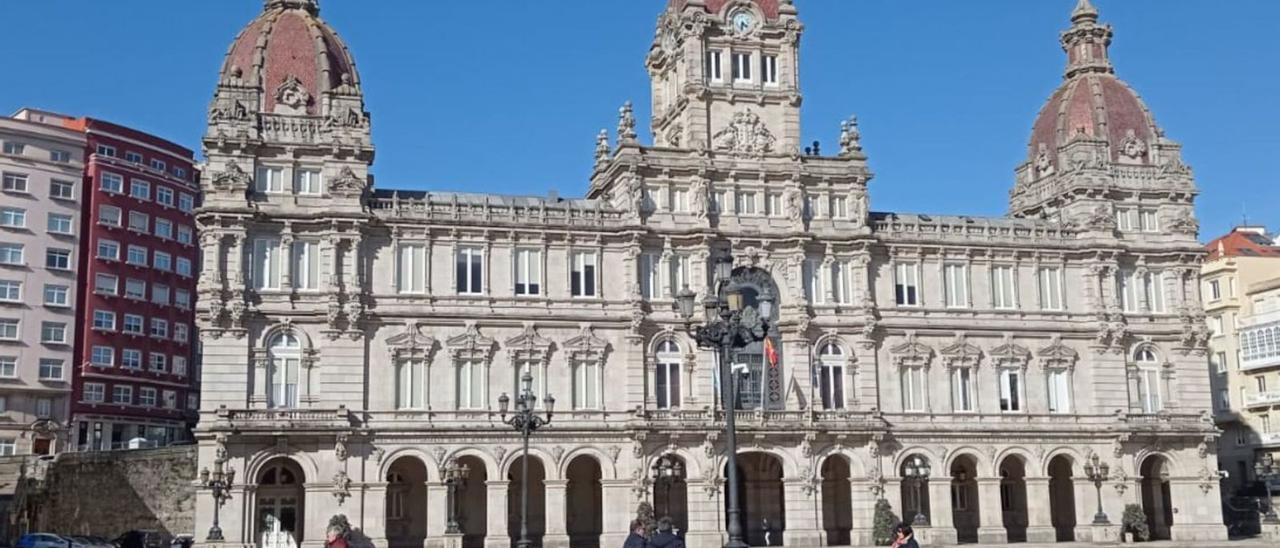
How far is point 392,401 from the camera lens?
65.8 meters

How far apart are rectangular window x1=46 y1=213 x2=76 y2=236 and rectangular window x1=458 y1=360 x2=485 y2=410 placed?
42033 mm

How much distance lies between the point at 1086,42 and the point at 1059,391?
2151 cm

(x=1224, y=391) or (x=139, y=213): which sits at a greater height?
(x=139, y=213)

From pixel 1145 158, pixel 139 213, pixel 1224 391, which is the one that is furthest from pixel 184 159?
pixel 1224 391

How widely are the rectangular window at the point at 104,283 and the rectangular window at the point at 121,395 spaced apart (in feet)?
21.5

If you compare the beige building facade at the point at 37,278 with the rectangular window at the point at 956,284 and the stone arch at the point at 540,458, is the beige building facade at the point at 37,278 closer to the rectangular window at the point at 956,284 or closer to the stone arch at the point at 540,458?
the stone arch at the point at 540,458

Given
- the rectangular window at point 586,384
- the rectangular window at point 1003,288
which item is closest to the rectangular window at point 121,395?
the rectangular window at point 586,384

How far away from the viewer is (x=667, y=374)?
69688 millimetres

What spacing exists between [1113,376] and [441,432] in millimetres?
35732

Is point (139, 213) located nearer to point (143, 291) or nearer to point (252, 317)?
point (143, 291)

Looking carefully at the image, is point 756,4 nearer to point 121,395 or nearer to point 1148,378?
point 1148,378

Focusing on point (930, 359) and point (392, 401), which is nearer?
point (392, 401)

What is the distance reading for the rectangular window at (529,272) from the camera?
226 feet

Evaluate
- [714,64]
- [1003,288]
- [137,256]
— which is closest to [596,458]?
[714,64]
